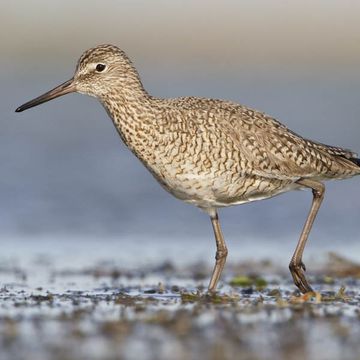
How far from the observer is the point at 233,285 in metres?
11.2

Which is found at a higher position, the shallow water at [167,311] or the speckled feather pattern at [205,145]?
the speckled feather pattern at [205,145]

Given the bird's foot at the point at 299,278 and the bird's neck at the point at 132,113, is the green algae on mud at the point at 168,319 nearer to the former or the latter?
the bird's foot at the point at 299,278

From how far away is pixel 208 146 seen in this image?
9.84 meters

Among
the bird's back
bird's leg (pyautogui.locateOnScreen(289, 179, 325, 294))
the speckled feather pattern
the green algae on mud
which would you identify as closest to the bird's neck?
the speckled feather pattern

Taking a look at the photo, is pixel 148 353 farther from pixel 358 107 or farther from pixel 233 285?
pixel 358 107

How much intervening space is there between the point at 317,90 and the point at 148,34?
414 inches

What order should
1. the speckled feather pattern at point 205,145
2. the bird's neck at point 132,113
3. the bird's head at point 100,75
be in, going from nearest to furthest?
1. the speckled feather pattern at point 205,145
2. the bird's neck at point 132,113
3. the bird's head at point 100,75

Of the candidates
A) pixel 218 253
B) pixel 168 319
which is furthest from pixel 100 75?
pixel 168 319

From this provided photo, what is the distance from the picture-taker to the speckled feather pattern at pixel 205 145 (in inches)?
387

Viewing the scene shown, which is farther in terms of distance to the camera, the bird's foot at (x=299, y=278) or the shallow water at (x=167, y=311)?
the bird's foot at (x=299, y=278)

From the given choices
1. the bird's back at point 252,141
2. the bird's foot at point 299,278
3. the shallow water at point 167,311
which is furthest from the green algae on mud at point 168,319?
the bird's back at point 252,141

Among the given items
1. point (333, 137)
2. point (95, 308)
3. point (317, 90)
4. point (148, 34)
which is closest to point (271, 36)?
point (148, 34)

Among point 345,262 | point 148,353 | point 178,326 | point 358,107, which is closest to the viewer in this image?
point 148,353

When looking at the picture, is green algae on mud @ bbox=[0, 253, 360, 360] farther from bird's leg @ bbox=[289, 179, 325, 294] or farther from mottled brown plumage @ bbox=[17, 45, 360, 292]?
mottled brown plumage @ bbox=[17, 45, 360, 292]
